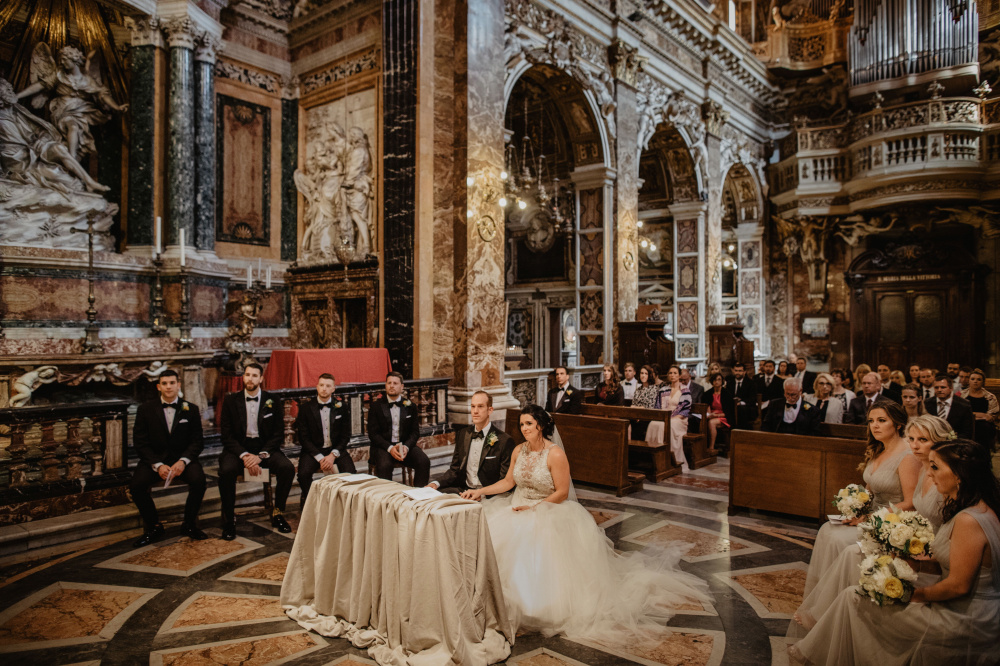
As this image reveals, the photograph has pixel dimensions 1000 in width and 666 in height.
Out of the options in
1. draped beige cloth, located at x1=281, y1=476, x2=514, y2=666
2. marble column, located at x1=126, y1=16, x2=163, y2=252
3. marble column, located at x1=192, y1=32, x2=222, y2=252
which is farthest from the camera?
marble column, located at x1=192, y1=32, x2=222, y2=252

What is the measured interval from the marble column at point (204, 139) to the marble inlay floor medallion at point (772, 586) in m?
8.15

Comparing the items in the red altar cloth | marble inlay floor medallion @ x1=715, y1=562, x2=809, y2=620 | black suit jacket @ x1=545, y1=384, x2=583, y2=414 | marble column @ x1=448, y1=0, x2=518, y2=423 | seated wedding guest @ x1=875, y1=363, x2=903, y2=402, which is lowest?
marble inlay floor medallion @ x1=715, y1=562, x2=809, y2=620

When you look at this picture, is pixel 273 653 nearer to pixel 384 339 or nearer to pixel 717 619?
pixel 717 619

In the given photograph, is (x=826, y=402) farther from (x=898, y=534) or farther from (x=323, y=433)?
(x=323, y=433)

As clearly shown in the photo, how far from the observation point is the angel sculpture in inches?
316

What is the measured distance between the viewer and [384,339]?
8.69 m

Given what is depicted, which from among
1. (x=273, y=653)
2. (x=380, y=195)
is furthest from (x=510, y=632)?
(x=380, y=195)

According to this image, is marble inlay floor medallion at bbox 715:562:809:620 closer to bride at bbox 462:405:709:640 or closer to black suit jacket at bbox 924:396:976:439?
bride at bbox 462:405:709:640

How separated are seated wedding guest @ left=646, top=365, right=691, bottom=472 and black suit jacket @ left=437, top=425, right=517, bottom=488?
390cm

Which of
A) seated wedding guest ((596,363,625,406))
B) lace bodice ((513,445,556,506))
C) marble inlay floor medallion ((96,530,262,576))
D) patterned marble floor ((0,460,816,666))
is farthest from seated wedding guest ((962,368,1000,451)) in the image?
marble inlay floor medallion ((96,530,262,576))

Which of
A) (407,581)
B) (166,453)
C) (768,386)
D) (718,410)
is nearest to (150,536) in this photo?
(166,453)

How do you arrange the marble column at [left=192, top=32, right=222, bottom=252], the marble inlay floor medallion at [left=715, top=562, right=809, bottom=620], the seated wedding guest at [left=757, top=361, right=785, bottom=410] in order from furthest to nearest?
the seated wedding guest at [left=757, top=361, right=785, bottom=410], the marble column at [left=192, top=32, right=222, bottom=252], the marble inlay floor medallion at [left=715, top=562, right=809, bottom=620]

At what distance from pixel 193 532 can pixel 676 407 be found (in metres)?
5.66

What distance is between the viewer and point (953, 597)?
8.29 feet
